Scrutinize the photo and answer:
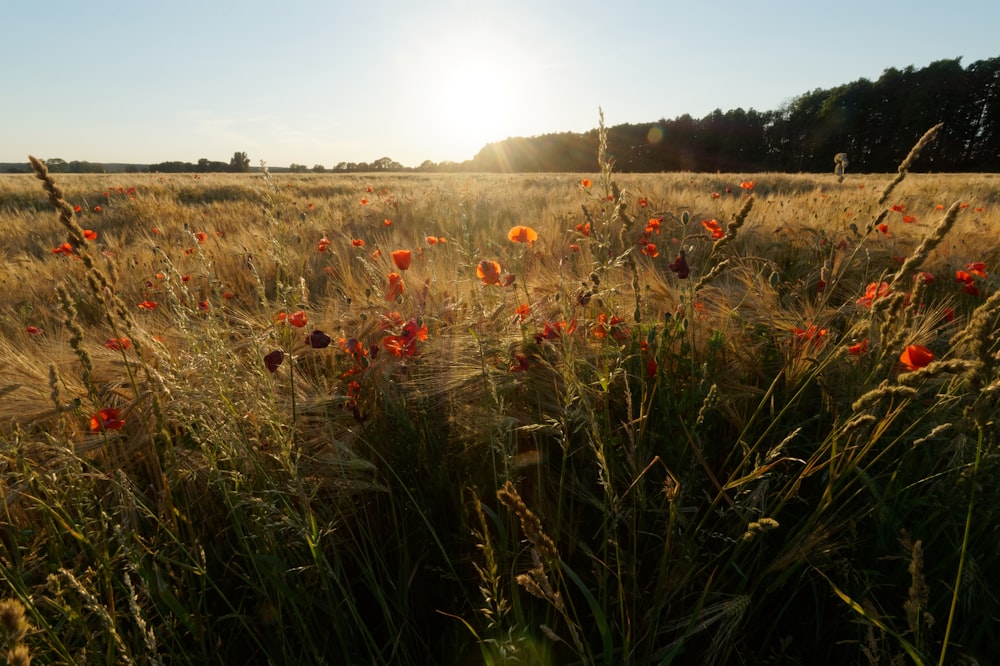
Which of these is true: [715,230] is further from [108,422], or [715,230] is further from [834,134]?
[834,134]

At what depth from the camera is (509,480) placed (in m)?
0.76

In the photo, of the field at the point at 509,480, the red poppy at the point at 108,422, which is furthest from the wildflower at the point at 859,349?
the red poppy at the point at 108,422

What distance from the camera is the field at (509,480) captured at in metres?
0.85

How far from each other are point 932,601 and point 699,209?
490cm

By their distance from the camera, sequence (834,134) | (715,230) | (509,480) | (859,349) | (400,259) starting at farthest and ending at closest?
(834,134) → (715,230) → (400,259) → (859,349) → (509,480)

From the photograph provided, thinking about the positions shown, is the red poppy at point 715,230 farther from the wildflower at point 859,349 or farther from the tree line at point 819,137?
the tree line at point 819,137

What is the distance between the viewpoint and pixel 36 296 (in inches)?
130

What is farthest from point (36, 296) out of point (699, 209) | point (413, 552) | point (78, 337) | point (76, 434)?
point (699, 209)

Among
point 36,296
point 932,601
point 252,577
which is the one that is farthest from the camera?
point 36,296

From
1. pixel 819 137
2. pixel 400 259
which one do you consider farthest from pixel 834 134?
pixel 400 259

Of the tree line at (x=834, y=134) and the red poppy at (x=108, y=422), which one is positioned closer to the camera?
the red poppy at (x=108, y=422)

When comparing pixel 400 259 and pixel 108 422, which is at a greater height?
pixel 400 259

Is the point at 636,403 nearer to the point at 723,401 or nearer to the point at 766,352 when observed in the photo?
the point at 723,401

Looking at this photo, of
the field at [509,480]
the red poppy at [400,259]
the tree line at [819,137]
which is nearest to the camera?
the field at [509,480]
